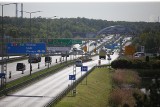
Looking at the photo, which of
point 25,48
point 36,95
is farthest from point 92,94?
point 25,48

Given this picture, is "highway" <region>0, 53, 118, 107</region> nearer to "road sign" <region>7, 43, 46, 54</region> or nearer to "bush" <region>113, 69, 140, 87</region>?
"road sign" <region>7, 43, 46, 54</region>

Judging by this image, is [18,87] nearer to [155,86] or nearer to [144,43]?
[155,86]

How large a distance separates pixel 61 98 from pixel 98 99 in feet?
32.4

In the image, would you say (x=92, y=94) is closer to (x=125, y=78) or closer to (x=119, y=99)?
(x=119, y=99)

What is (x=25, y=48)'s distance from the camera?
72125mm

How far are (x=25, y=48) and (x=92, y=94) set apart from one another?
18894 mm

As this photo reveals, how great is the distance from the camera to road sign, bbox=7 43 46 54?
70294mm

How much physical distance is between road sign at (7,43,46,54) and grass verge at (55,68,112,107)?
997 cm

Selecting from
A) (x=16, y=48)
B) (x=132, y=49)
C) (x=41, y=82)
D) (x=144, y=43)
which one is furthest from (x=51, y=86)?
(x=144, y=43)

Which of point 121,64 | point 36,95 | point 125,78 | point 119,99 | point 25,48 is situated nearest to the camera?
point 36,95

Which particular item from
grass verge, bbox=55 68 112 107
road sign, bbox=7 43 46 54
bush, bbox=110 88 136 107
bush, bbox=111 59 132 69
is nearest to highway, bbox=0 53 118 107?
grass verge, bbox=55 68 112 107

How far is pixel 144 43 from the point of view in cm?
16850

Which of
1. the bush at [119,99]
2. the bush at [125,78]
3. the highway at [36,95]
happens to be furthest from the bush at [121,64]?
the bush at [119,99]

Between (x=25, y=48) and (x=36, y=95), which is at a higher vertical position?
(x=25, y=48)
